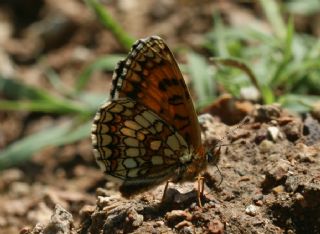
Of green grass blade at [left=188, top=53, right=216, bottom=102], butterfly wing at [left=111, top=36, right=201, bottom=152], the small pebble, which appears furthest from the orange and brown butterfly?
green grass blade at [left=188, top=53, right=216, bottom=102]

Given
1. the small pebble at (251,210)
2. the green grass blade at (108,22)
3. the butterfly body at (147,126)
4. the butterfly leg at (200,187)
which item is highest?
the green grass blade at (108,22)

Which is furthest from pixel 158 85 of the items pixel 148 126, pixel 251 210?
pixel 251 210

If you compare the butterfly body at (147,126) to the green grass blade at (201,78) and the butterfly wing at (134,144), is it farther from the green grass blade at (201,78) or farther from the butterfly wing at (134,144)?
the green grass blade at (201,78)

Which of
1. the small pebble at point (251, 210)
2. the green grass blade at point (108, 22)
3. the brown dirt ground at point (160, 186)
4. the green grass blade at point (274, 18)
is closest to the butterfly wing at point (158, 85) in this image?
the brown dirt ground at point (160, 186)

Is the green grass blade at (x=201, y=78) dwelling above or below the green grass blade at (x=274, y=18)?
below

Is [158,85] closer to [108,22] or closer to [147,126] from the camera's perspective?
[147,126]

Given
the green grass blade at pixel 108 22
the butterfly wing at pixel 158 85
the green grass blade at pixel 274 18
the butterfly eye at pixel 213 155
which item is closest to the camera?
the butterfly wing at pixel 158 85

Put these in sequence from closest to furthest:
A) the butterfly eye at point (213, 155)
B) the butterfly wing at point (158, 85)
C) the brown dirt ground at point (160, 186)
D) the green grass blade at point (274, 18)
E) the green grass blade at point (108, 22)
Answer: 1. the brown dirt ground at point (160, 186)
2. the butterfly wing at point (158, 85)
3. the butterfly eye at point (213, 155)
4. the green grass blade at point (108, 22)
5. the green grass blade at point (274, 18)

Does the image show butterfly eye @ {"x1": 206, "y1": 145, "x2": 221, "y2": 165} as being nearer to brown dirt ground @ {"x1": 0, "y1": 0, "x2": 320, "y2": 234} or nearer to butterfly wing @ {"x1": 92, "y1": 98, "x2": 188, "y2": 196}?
brown dirt ground @ {"x1": 0, "y1": 0, "x2": 320, "y2": 234}
